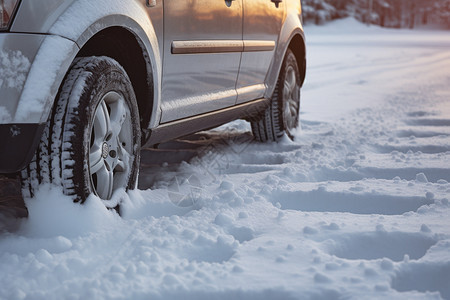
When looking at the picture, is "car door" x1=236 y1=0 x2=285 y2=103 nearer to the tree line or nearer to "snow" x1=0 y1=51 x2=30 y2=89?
"snow" x1=0 y1=51 x2=30 y2=89

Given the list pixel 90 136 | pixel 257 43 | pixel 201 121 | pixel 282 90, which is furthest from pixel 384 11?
pixel 90 136

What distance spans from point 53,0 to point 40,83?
1.03 ft

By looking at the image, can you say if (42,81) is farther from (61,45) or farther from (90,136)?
(90,136)

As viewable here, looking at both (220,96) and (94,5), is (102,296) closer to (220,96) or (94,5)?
(94,5)

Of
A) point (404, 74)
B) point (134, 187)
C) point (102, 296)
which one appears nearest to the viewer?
point (102, 296)

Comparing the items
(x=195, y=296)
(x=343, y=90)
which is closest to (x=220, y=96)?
(x=195, y=296)

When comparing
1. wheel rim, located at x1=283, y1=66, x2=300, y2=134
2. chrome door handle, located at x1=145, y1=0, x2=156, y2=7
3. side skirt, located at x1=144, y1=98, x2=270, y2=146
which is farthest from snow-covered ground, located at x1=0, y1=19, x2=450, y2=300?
chrome door handle, located at x1=145, y1=0, x2=156, y2=7

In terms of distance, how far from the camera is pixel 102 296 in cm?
205

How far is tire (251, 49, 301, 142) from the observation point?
507 centimetres

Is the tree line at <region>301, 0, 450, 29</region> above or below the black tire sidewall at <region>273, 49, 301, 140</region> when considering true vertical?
below

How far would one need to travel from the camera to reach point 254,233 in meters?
2.72

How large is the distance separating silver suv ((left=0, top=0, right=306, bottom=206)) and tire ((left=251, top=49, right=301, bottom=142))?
0.71 m

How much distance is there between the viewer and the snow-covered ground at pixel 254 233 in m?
2.13

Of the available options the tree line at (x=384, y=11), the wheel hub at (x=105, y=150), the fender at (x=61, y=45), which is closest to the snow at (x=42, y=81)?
the fender at (x=61, y=45)
